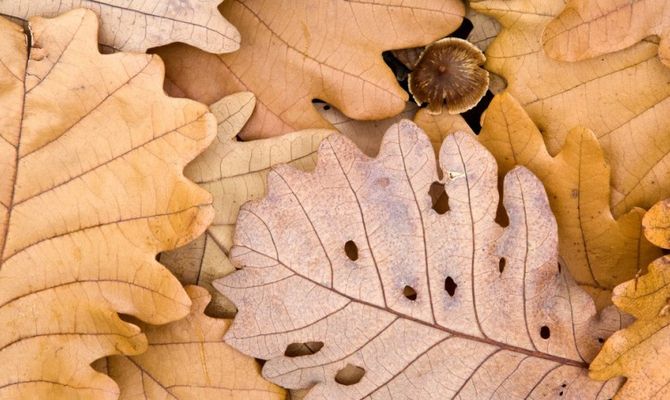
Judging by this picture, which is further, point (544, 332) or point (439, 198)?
point (439, 198)

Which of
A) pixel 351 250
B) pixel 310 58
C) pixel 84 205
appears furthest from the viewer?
pixel 310 58

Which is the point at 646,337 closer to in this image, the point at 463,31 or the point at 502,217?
the point at 502,217

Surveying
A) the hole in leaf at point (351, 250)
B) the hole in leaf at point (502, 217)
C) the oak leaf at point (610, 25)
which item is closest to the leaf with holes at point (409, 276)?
the hole in leaf at point (351, 250)

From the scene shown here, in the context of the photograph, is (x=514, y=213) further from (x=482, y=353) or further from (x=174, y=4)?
(x=174, y=4)

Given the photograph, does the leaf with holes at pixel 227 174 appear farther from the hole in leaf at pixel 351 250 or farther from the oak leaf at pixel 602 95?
the oak leaf at pixel 602 95

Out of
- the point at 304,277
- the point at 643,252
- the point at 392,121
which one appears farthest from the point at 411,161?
the point at 643,252

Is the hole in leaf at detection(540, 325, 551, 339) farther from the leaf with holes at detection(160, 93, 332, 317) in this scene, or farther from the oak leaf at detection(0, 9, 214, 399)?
the oak leaf at detection(0, 9, 214, 399)

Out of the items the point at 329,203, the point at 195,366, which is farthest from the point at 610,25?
the point at 195,366
